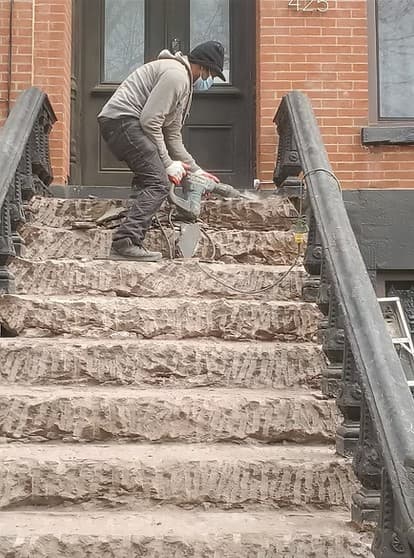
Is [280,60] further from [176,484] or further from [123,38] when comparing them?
[176,484]

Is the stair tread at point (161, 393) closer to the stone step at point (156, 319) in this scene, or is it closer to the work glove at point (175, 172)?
the stone step at point (156, 319)

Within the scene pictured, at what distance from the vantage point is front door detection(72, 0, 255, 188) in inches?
287

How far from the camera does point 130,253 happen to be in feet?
16.5

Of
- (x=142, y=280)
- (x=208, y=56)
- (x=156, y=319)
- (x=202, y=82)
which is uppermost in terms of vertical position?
→ (x=208, y=56)

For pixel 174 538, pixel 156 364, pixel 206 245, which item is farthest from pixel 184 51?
pixel 174 538

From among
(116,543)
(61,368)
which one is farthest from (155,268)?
(116,543)

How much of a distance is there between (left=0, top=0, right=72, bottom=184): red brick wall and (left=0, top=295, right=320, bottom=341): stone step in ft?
7.68

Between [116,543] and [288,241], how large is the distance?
9.22ft

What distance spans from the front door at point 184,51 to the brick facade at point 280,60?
2.04 feet

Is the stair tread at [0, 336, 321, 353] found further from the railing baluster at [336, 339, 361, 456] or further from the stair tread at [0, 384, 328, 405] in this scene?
the railing baluster at [336, 339, 361, 456]

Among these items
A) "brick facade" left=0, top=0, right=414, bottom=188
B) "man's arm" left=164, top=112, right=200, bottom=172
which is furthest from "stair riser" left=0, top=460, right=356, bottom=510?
"brick facade" left=0, top=0, right=414, bottom=188

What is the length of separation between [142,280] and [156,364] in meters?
0.83

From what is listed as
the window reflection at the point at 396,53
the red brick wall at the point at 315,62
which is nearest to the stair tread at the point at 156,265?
the red brick wall at the point at 315,62

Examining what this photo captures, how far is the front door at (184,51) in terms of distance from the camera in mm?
7289
